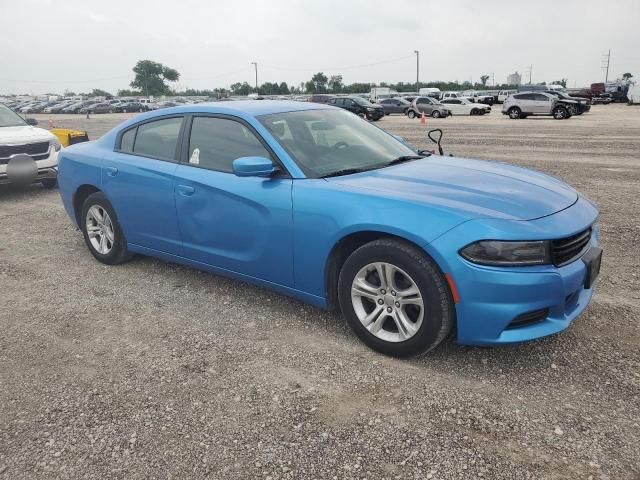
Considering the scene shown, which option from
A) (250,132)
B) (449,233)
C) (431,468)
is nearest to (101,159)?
(250,132)

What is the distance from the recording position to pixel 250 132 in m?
3.94

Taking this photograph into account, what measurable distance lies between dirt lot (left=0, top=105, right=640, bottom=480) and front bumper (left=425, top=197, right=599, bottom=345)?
1.06 feet

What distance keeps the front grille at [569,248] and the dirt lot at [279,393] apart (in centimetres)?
66

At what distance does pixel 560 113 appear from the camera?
27.8 meters

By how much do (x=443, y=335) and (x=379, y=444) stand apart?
788 mm

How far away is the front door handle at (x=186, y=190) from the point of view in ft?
13.4

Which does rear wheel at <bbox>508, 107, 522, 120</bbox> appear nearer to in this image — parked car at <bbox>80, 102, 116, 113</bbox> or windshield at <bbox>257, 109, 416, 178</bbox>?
windshield at <bbox>257, 109, 416, 178</bbox>

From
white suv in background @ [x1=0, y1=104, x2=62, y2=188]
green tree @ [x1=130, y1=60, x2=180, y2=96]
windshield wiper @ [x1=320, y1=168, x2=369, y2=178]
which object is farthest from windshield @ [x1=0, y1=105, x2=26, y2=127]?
green tree @ [x1=130, y1=60, x2=180, y2=96]

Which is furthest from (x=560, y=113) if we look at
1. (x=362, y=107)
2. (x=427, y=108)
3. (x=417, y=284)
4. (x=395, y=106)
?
(x=417, y=284)

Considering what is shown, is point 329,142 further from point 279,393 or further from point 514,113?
point 514,113

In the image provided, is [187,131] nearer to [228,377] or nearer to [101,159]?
[101,159]

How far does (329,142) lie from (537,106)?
91.7ft

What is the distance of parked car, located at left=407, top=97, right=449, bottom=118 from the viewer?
3471 centimetres

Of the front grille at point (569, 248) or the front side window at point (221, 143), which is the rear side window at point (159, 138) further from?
the front grille at point (569, 248)
